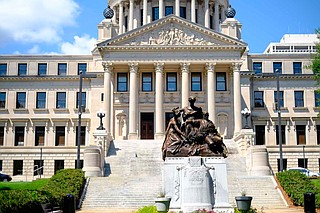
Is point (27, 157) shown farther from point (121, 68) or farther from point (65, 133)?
point (121, 68)

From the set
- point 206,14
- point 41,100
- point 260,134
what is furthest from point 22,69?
point 260,134

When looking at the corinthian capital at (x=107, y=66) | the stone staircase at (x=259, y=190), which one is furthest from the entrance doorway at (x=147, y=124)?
the stone staircase at (x=259, y=190)

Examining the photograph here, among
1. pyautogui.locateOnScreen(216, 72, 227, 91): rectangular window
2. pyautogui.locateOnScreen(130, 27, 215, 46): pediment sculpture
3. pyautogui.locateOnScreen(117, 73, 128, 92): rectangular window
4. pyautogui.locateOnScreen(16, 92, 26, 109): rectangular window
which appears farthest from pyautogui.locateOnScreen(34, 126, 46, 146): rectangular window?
pyautogui.locateOnScreen(216, 72, 227, 91): rectangular window

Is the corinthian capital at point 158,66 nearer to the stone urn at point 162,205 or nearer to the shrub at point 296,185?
the shrub at point 296,185

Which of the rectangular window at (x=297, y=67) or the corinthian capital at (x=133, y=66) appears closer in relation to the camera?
the corinthian capital at (x=133, y=66)

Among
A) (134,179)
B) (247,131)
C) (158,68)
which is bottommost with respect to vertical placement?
(134,179)

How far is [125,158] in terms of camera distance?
145ft

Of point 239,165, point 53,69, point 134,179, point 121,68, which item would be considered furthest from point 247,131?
point 53,69

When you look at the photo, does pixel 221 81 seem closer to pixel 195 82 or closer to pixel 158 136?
pixel 195 82

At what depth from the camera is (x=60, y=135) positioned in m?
66.0

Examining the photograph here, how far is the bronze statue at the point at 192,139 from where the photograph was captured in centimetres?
1750

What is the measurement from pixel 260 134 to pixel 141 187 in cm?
3832

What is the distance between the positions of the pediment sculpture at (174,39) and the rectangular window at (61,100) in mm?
15155

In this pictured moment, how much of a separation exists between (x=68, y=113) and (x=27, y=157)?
8500 millimetres
